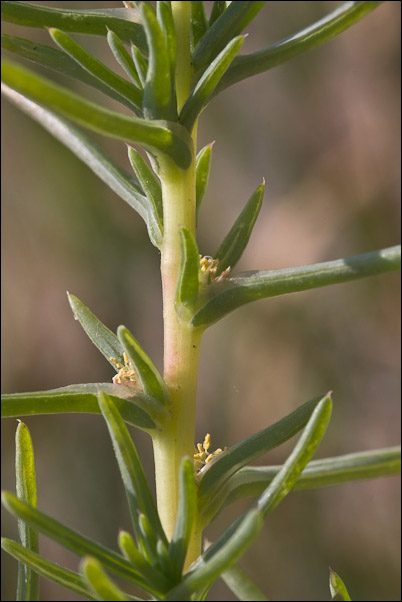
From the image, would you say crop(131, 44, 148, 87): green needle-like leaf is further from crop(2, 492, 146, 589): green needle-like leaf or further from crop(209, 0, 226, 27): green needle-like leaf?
crop(2, 492, 146, 589): green needle-like leaf

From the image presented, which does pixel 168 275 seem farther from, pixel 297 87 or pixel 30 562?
pixel 297 87

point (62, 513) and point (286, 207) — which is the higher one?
point (286, 207)

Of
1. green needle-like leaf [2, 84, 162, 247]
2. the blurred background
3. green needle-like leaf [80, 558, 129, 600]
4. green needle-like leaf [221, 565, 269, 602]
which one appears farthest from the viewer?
the blurred background

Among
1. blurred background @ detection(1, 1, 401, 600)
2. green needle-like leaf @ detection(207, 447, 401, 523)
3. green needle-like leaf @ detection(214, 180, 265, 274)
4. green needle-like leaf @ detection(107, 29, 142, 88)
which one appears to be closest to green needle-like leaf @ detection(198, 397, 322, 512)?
green needle-like leaf @ detection(207, 447, 401, 523)

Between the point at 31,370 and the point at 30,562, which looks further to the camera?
the point at 31,370

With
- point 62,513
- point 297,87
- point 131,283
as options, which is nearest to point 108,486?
point 62,513

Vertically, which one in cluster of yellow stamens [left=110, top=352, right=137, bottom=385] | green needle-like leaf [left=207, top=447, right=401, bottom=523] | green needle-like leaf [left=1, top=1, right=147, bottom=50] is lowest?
green needle-like leaf [left=207, top=447, right=401, bottom=523]

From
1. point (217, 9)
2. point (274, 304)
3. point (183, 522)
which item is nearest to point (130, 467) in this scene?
point (183, 522)
